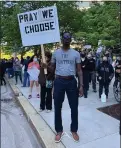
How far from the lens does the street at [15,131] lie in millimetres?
5814

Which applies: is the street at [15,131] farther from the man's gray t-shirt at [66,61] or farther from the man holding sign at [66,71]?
the man's gray t-shirt at [66,61]

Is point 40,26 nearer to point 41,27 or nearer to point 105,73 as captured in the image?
point 41,27

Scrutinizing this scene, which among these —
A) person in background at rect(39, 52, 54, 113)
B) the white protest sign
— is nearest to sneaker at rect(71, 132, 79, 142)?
the white protest sign

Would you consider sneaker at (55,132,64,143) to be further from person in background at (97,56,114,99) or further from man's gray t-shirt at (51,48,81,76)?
person in background at (97,56,114,99)

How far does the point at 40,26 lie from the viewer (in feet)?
21.1

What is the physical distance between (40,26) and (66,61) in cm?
157

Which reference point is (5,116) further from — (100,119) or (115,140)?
(115,140)

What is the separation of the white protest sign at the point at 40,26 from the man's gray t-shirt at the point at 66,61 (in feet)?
3.31

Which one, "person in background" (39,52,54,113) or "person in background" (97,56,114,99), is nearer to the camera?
"person in background" (39,52,54,113)

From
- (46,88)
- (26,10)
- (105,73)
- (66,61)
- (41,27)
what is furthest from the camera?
(26,10)

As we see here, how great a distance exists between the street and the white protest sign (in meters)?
1.96

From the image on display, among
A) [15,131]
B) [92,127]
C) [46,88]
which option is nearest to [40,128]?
[15,131]

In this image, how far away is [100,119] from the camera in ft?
22.5

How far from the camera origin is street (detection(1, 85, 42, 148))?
5814mm
